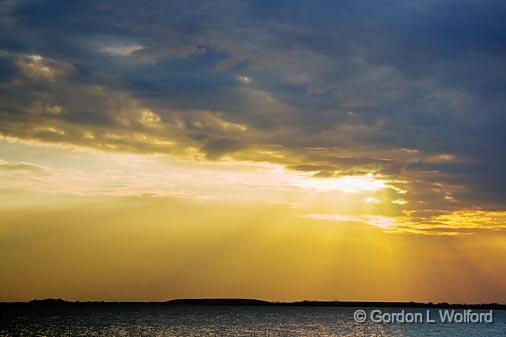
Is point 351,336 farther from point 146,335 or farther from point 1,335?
point 1,335

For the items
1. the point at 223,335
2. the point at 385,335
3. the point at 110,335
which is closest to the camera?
the point at 110,335

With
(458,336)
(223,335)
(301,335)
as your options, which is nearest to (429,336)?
(458,336)

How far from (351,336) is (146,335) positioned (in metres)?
48.0

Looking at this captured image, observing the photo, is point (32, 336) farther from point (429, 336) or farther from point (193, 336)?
point (429, 336)

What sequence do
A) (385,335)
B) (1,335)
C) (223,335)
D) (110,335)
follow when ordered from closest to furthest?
(1,335)
(110,335)
(223,335)
(385,335)

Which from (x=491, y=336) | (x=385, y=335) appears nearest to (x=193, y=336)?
(x=385, y=335)

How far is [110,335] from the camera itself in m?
128

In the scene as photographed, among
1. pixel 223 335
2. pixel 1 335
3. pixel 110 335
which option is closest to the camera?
pixel 1 335

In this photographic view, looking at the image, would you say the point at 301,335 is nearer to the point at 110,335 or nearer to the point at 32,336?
the point at 110,335

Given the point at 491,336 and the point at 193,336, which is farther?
the point at 491,336

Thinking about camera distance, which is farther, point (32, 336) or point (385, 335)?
point (385, 335)

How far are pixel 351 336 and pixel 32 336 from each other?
7128 cm

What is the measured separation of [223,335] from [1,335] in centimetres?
4745

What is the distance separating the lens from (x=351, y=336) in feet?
469
